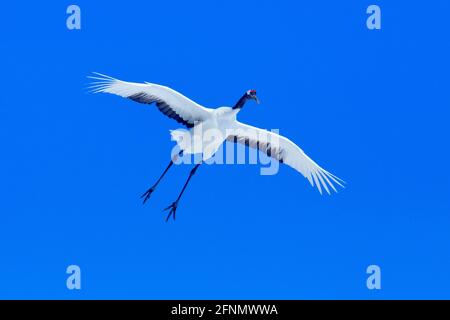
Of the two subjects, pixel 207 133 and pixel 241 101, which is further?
pixel 207 133

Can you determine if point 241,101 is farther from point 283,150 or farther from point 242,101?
point 283,150

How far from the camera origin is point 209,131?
76.9ft

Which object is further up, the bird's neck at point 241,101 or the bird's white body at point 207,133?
the bird's neck at point 241,101

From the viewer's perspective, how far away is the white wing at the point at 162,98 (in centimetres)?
2241

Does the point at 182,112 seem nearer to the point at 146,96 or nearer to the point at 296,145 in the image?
the point at 146,96

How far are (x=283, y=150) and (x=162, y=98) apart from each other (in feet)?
13.0

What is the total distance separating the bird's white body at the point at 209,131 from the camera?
22578 millimetres

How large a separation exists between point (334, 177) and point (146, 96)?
5.64 m

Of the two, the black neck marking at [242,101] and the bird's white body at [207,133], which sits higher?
the black neck marking at [242,101]

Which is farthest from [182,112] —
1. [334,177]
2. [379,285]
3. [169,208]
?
[379,285]

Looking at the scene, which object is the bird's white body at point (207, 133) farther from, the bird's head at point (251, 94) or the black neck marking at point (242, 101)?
the bird's head at point (251, 94)

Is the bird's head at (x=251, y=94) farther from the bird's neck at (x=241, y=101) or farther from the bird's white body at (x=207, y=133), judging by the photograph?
the bird's white body at (x=207, y=133)

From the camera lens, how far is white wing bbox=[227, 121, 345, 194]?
79.9 feet

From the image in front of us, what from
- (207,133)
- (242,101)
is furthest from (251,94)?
(207,133)
